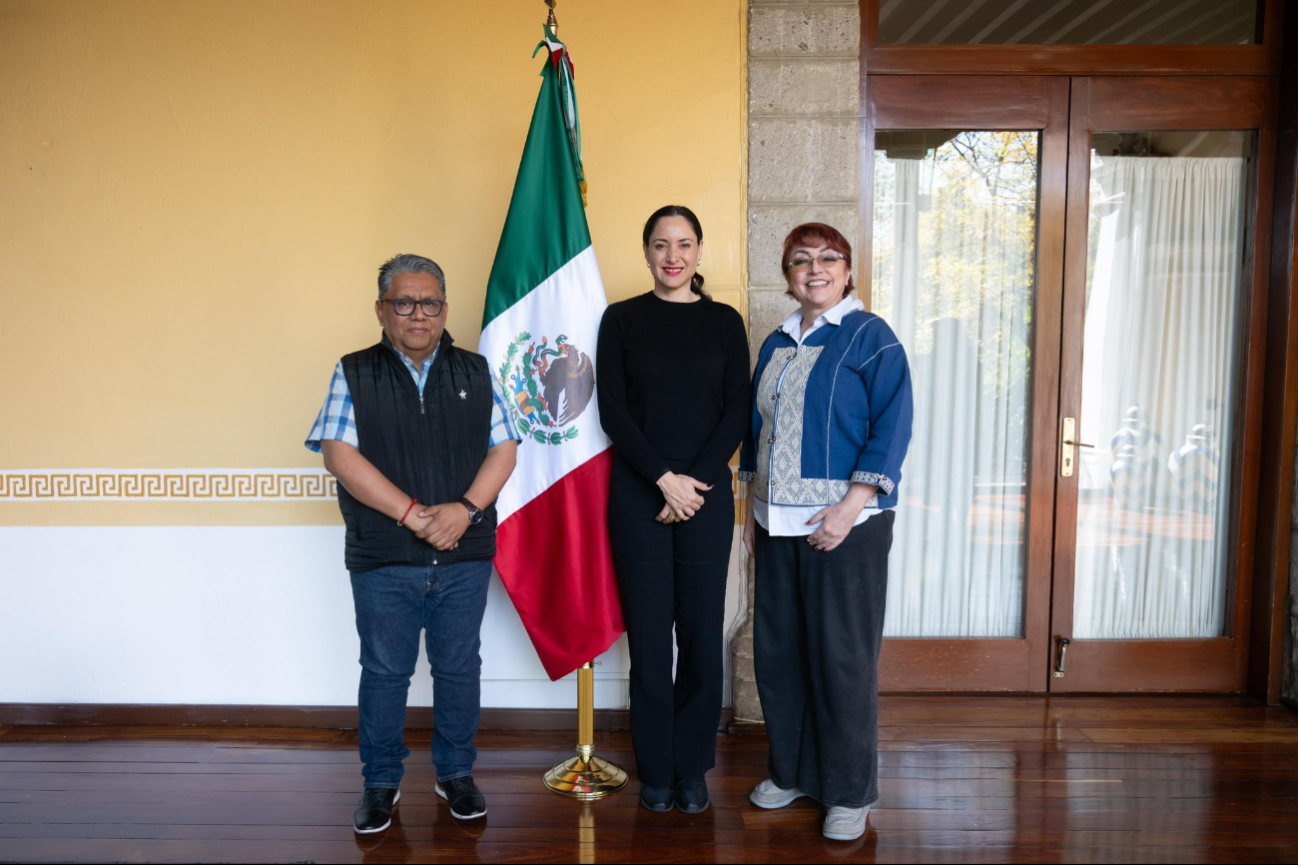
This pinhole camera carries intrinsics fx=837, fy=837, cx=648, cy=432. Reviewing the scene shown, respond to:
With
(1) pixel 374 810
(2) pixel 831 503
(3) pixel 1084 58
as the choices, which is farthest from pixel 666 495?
(3) pixel 1084 58

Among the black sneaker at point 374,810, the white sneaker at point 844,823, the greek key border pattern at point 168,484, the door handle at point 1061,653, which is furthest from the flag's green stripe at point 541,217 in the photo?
the door handle at point 1061,653

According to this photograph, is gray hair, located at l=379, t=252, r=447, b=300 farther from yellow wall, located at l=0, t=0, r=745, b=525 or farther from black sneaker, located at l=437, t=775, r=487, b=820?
black sneaker, located at l=437, t=775, r=487, b=820

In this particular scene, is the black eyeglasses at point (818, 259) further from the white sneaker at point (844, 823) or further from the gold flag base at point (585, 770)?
the white sneaker at point (844, 823)

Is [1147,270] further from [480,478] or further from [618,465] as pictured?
[480,478]

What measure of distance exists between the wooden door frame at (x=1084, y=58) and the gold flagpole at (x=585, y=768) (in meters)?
1.24

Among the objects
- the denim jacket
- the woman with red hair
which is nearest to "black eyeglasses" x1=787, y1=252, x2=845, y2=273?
the woman with red hair

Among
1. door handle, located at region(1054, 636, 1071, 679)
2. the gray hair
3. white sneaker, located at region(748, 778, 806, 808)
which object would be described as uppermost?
the gray hair

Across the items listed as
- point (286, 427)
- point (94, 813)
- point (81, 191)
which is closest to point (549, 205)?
point (286, 427)

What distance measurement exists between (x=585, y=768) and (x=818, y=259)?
160 cm

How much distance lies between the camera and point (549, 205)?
2.47 m

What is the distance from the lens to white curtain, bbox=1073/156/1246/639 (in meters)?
3.06

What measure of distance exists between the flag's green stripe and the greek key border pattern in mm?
957

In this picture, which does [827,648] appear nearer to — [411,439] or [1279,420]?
[411,439]

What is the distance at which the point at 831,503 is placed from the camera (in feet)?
6.82
